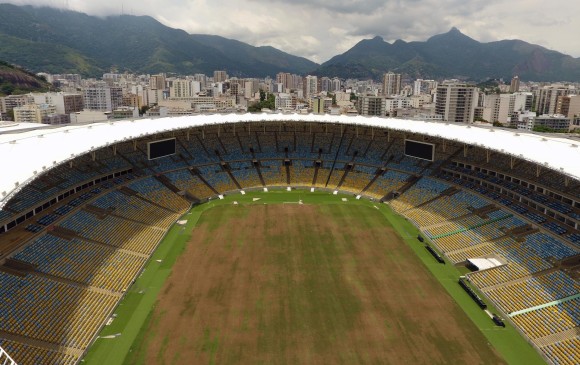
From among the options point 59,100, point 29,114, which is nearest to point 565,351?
point 29,114

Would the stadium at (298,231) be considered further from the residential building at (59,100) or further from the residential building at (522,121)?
the residential building at (59,100)

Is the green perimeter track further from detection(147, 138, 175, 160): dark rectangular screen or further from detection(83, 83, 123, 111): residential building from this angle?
detection(83, 83, 123, 111): residential building

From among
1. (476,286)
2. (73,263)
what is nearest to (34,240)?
(73,263)

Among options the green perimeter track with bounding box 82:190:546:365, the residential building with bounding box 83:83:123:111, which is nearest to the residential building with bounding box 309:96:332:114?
the residential building with bounding box 83:83:123:111

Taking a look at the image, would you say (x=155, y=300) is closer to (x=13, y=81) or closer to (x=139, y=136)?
(x=139, y=136)

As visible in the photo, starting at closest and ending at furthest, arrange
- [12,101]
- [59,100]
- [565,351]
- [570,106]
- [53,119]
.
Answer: [565,351], [53,119], [12,101], [59,100], [570,106]

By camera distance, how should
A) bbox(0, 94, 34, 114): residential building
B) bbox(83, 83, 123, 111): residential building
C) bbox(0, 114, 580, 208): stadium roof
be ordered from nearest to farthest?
bbox(0, 114, 580, 208): stadium roof
bbox(0, 94, 34, 114): residential building
bbox(83, 83, 123, 111): residential building
